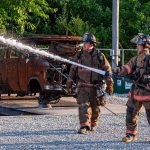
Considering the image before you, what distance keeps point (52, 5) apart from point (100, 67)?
67.0 feet

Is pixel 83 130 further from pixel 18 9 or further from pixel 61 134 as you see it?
pixel 18 9

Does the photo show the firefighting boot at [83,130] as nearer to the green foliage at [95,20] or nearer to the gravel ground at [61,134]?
the gravel ground at [61,134]

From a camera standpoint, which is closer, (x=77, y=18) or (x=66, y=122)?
(x=66, y=122)

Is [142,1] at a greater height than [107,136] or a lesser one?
greater

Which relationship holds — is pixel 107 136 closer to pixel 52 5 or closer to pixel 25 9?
pixel 25 9

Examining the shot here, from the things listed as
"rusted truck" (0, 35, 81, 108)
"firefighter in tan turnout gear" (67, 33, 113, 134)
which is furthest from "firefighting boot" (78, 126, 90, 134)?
"rusted truck" (0, 35, 81, 108)

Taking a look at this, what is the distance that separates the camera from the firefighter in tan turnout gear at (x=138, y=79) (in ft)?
36.3

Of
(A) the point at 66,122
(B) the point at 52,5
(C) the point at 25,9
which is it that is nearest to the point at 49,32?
(B) the point at 52,5

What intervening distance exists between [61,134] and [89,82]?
3.66 ft

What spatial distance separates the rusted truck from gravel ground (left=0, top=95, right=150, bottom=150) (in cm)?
212

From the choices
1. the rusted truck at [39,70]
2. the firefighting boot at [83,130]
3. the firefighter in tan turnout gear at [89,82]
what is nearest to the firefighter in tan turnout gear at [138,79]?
the firefighter in tan turnout gear at [89,82]

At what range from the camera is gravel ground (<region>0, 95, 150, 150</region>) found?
10.5m

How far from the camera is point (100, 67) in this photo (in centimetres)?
1215

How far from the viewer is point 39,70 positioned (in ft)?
57.8
